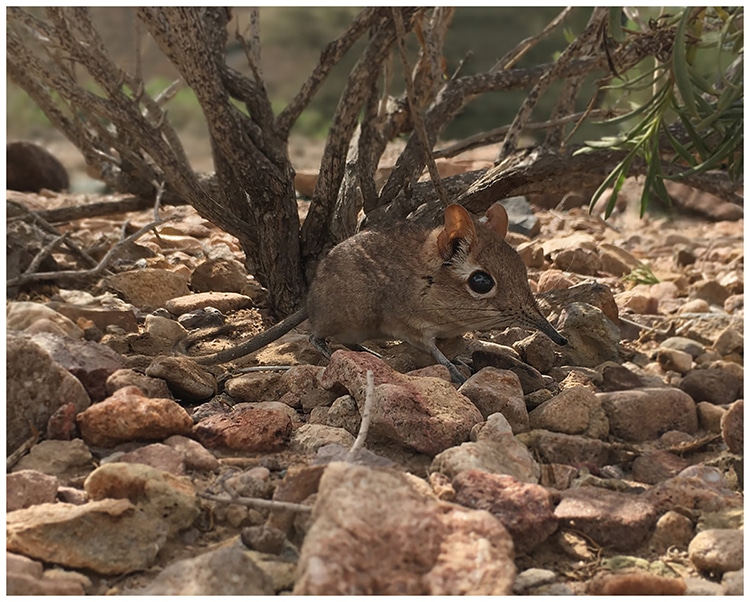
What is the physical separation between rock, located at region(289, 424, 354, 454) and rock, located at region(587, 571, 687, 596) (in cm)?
104

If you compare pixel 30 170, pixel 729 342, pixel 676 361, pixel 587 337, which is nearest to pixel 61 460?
pixel 587 337

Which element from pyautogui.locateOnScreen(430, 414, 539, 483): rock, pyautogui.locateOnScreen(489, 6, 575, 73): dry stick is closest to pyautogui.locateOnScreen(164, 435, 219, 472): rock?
pyautogui.locateOnScreen(430, 414, 539, 483): rock

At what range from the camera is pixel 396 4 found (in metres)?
4.29

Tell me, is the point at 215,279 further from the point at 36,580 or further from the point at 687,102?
the point at 36,580

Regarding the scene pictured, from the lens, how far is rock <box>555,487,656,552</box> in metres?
2.72

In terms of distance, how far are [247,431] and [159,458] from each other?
0.37 m

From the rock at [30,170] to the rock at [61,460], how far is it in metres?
6.11

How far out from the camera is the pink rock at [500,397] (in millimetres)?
3479

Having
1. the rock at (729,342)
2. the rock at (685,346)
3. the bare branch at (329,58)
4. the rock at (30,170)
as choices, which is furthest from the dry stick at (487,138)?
the rock at (30,170)

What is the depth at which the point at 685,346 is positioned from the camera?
4691 mm

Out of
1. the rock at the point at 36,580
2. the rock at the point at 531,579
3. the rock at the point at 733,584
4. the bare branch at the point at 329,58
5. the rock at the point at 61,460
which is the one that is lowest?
the rock at the point at 733,584

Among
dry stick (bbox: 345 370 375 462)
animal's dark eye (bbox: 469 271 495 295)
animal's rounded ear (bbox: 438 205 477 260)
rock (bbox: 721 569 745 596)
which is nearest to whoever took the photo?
rock (bbox: 721 569 745 596)

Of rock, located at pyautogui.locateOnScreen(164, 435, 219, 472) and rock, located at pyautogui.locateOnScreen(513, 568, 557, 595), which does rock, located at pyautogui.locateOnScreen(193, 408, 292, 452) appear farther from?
rock, located at pyautogui.locateOnScreen(513, 568, 557, 595)

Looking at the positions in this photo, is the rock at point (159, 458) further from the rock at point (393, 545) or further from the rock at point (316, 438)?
the rock at point (393, 545)
